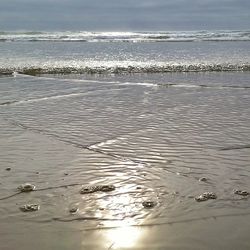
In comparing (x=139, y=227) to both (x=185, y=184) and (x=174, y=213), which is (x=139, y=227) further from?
(x=185, y=184)

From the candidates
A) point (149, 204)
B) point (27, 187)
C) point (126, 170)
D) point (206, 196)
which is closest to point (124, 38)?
point (126, 170)

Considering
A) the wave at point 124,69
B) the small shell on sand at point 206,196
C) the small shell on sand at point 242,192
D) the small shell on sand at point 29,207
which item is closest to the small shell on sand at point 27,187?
the small shell on sand at point 29,207

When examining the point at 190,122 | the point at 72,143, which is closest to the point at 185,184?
the point at 72,143

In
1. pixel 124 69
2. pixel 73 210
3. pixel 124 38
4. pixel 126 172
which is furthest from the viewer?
pixel 124 38

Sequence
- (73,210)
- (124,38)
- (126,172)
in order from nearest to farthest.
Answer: (73,210), (126,172), (124,38)

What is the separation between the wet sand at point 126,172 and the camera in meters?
4.07

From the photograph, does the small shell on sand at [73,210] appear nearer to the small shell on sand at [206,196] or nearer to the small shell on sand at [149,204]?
the small shell on sand at [149,204]

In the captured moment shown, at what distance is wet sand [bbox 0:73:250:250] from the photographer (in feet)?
13.4

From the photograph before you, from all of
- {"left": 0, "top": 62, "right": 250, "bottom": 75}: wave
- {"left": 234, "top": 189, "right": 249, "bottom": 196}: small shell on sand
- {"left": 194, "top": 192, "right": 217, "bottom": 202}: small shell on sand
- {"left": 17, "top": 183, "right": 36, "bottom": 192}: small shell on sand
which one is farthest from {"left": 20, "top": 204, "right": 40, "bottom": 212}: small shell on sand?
{"left": 0, "top": 62, "right": 250, "bottom": 75}: wave

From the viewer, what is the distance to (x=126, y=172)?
229 inches

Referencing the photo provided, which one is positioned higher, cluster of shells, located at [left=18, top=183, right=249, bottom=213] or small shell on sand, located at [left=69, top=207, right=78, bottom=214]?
cluster of shells, located at [left=18, top=183, right=249, bottom=213]

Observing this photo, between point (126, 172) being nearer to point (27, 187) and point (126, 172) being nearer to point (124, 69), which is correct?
point (27, 187)

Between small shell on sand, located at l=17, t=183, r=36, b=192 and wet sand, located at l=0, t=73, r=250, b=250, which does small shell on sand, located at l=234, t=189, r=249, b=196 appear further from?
small shell on sand, located at l=17, t=183, r=36, b=192

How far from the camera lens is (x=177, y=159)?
6348 mm
